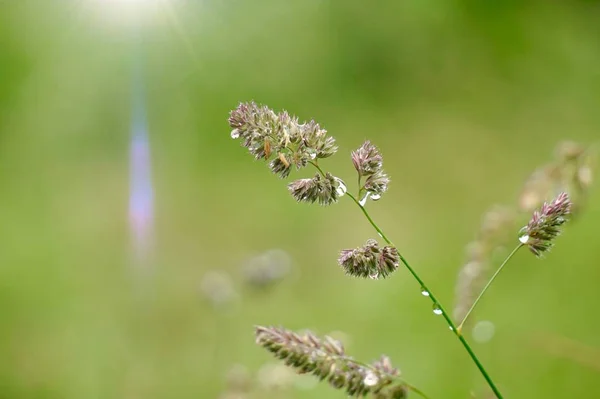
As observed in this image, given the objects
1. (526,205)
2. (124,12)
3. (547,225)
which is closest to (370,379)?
(547,225)

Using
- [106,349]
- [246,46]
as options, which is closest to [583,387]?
[106,349]

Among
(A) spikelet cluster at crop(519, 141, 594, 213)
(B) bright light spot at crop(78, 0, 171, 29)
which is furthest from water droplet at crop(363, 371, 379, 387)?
(B) bright light spot at crop(78, 0, 171, 29)

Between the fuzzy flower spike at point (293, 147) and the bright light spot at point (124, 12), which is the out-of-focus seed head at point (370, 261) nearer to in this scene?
the fuzzy flower spike at point (293, 147)

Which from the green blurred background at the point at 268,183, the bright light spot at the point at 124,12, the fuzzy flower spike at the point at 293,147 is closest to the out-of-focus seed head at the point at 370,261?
the fuzzy flower spike at the point at 293,147

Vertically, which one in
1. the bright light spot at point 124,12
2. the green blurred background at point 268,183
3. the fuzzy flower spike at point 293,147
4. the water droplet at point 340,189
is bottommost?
the water droplet at point 340,189

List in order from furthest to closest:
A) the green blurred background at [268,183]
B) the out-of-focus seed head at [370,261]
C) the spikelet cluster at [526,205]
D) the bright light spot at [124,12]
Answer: the bright light spot at [124,12]
the green blurred background at [268,183]
the spikelet cluster at [526,205]
the out-of-focus seed head at [370,261]

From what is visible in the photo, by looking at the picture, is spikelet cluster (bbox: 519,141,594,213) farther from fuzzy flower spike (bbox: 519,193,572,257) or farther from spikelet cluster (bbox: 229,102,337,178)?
spikelet cluster (bbox: 229,102,337,178)

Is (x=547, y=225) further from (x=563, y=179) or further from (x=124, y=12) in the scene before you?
(x=124, y=12)
